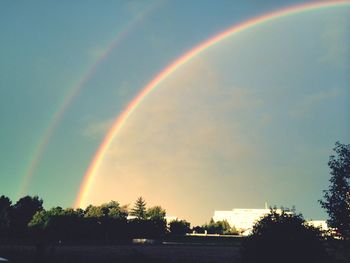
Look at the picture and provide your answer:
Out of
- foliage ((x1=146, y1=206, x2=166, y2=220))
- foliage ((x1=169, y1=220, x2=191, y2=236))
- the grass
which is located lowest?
the grass

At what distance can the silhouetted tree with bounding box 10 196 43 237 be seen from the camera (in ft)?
318

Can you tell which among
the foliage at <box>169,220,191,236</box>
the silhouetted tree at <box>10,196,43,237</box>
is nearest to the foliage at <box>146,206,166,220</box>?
the foliage at <box>169,220,191,236</box>

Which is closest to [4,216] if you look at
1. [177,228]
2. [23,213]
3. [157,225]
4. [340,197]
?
[23,213]

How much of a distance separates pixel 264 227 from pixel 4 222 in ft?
294

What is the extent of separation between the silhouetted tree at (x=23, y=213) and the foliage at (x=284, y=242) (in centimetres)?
8404

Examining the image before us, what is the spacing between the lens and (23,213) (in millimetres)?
105188

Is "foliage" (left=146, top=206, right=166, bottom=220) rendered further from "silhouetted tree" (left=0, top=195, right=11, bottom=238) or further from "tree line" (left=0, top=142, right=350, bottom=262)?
"silhouetted tree" (left=0, top=195, right=11, bottom=238)

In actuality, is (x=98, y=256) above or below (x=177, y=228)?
below

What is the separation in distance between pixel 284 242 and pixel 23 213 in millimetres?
99414

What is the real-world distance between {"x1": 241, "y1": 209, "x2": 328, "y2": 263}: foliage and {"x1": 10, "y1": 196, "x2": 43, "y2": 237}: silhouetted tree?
8404cm

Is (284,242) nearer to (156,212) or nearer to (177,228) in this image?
(177,228)

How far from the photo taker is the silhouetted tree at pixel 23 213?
318 feet

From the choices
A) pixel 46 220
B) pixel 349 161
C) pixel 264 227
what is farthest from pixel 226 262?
pixel 46 220

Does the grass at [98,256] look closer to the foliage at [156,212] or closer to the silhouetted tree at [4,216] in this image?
the silhouetted tree at [4,216]
